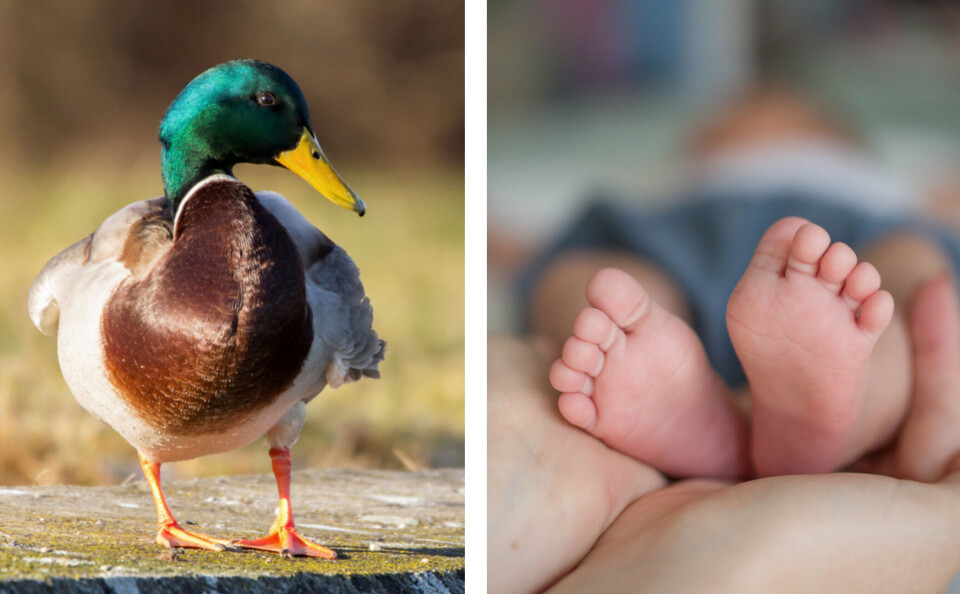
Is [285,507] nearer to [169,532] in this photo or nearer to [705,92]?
[169,532]

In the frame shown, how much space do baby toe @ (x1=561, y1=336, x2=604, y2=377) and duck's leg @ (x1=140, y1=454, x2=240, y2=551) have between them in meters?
0.27

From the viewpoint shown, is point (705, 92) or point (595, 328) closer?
point (595, 328)

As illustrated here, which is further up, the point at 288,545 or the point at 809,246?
the point at 809,246

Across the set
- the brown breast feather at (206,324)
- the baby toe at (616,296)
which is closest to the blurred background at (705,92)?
the baby toe at (616,296)

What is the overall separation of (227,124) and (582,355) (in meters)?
0.30

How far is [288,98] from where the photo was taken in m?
0.61

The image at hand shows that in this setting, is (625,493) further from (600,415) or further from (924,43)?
(924,43)

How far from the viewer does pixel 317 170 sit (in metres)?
0.63

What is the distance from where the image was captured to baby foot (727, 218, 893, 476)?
0.62m

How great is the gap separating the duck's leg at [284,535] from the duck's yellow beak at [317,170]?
0.64 feet

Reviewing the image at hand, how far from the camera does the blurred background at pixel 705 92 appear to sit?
30.7 inches

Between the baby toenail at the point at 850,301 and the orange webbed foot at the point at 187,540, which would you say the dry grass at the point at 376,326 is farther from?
the baby toenail at the point at 850,301

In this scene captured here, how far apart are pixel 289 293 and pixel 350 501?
21 cm

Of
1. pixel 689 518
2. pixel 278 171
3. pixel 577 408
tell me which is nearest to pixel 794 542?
pixel 689 518
